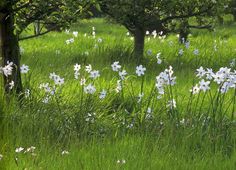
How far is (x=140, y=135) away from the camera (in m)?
4.57

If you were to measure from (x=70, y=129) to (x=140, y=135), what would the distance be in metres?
0.61

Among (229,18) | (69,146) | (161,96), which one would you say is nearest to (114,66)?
(161,96)

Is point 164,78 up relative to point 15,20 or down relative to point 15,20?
down

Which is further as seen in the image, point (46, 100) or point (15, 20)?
point (15, 20)

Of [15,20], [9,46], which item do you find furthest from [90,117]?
[15,20]

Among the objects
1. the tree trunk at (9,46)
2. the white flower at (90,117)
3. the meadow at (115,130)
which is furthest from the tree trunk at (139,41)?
the white flower at (90,117)

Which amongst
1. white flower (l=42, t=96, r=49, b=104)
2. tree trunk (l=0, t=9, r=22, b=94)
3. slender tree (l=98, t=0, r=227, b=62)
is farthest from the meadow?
slender tree (l=98, t=0, r=227, b=62)

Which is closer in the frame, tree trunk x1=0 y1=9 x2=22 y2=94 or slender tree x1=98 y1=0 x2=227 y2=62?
tree trunk x1=0 y1=9 x2=22 y2=94

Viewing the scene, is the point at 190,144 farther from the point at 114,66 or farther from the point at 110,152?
the point at 114,66

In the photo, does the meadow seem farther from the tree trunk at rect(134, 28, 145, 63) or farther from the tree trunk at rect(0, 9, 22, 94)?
the tree trunk at rect(134, 28, 145, 63)

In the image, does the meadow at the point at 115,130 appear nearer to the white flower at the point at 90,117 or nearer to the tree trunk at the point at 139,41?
the white flower at the point at 90,117

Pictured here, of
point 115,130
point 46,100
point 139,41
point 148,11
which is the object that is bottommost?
point 139,41

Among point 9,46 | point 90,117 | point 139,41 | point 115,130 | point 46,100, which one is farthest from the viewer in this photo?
point 139,41

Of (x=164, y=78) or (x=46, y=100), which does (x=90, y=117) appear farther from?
(x=164, y=78)
